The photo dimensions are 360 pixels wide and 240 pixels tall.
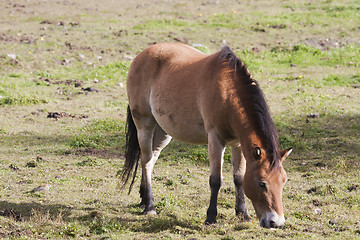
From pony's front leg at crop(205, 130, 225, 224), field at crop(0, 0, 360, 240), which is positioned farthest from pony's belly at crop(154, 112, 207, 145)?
field at crop(0, 0, 360, 240)

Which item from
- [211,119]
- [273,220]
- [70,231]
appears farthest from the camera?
[211,119]

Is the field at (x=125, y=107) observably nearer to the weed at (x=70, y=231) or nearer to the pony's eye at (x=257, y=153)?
the weed at (x=70, y=231)

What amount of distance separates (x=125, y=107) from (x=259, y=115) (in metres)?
6.84

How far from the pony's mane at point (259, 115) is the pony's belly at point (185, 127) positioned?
770mm

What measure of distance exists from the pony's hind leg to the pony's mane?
181 cm

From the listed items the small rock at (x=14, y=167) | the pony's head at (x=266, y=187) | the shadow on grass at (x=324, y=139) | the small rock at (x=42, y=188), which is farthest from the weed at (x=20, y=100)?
the pony's head at (x=266, y=187)

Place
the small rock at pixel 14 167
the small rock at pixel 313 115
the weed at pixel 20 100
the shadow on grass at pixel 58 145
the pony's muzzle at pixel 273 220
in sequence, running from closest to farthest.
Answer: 1. the pony's muzzle at pixel 273 220
2. the small rock at pixel 14 167
3. the shadow on grass at pixel 58 145
4. the small rock at pixel 313 115
5. the weed at pixel 20 100

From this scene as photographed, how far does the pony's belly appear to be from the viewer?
5.97 metres

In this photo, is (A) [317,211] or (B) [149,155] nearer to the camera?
(A) [317,211]

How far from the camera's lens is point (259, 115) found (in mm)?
5230

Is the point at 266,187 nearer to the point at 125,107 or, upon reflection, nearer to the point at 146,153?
the point at 146,153

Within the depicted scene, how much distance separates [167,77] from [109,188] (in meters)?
2.03

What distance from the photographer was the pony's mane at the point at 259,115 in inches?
201

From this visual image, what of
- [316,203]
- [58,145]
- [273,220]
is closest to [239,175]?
[273,220]
